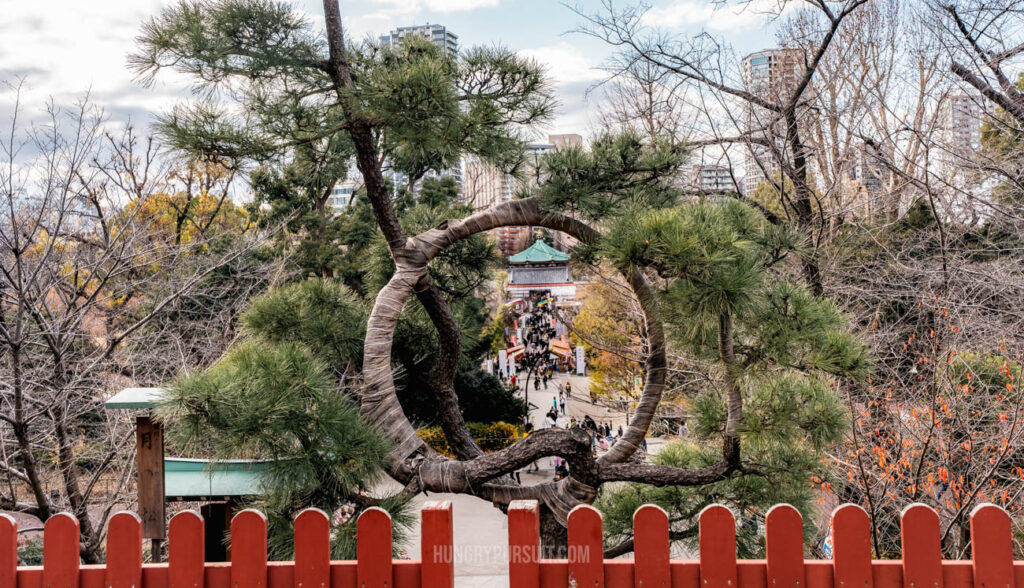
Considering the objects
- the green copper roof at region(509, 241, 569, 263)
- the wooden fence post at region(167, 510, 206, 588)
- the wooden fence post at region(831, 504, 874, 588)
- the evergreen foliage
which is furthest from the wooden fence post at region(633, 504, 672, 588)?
the green copper roof at region(509, 241, 569, 263)

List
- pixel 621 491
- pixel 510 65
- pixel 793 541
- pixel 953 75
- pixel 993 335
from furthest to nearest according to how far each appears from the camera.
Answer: pixel 993 335
pixel 953 75
pixel 621 491
pixel 510 65
pixel 793 541

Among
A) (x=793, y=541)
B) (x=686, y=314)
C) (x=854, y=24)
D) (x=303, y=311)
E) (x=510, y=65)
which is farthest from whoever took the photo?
(x=854, y=24)

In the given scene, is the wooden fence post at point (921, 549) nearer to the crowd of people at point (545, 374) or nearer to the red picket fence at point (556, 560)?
the red picket fence at point (556, 560)

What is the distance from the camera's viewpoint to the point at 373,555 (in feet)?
5.24

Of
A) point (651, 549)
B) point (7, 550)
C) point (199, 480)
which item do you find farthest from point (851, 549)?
point (199, 480)

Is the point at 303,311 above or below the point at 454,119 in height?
below

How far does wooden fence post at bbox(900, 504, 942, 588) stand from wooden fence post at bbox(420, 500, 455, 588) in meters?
1.08

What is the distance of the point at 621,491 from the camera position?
355 cm

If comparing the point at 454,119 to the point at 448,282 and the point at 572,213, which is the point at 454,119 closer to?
the point at 572,213

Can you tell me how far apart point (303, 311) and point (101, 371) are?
11.3 feet

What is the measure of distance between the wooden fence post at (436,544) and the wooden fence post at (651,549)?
0.46m

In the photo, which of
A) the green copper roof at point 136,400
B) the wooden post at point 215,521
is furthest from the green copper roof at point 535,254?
the green copper roof at point 136,400

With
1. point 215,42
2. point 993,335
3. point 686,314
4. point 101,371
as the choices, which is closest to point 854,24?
point 993,335

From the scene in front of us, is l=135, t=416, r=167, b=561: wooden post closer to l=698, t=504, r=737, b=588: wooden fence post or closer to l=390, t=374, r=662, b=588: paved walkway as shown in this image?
l=390, t=374, r=662, b=588: paved walkway
